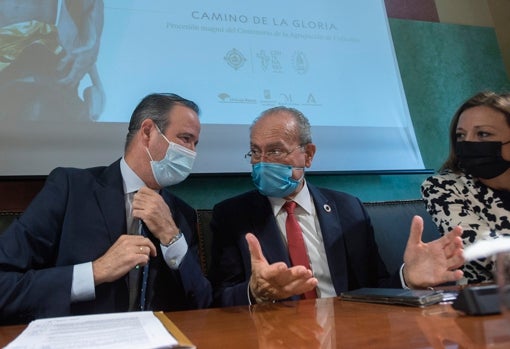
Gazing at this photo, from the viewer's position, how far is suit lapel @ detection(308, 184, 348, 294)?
1327 millimetres

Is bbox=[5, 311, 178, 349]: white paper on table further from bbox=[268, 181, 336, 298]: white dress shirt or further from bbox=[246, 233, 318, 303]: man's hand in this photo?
bbox=[268, 181, 336, 298]: white dress shirt

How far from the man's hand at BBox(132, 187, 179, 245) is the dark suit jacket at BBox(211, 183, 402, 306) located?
0.23 meters

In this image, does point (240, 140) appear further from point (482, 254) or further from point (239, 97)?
point (482, 254)

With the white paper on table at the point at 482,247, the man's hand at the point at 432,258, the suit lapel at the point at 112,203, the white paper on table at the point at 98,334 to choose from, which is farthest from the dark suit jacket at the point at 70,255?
the white paper on table at the point at 482,247

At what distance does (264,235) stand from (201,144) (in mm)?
577

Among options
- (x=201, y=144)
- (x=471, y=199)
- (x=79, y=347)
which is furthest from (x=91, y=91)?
(x=471, y=199)

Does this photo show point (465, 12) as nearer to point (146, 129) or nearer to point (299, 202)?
point (299, 202)

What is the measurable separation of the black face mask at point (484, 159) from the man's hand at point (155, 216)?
1.03 meters

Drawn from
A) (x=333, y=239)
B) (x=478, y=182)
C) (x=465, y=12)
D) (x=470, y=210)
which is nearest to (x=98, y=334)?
(x=333, y=239)

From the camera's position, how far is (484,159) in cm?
146

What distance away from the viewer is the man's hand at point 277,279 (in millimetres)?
876

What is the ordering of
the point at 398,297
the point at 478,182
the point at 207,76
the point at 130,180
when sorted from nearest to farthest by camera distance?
the point at 398,297
the point at 130,180
the point at 478,182
the point at 207,76

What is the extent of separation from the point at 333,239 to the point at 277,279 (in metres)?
0.52

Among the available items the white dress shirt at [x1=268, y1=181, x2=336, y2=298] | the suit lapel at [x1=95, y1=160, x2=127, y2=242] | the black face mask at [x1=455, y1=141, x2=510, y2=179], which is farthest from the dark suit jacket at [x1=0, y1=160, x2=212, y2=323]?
the black face mask at [x1=455, y1=141, x2=510, y2=179]
